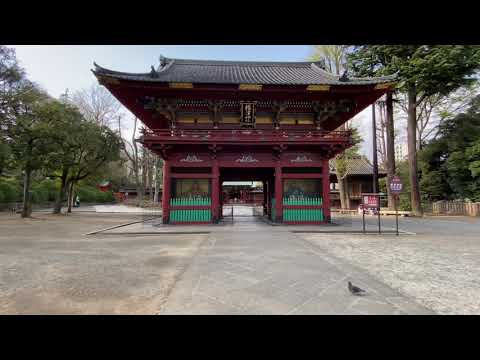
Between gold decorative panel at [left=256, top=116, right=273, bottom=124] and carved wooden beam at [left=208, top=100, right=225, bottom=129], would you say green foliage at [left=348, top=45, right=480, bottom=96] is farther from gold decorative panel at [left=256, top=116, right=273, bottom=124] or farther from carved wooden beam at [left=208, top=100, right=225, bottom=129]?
carved wooden beam at [left=208, top=100, right=225, bottom=129]

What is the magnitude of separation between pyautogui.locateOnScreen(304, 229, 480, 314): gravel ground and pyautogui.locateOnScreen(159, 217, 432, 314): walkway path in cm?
44

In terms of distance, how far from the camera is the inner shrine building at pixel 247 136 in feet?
39.2

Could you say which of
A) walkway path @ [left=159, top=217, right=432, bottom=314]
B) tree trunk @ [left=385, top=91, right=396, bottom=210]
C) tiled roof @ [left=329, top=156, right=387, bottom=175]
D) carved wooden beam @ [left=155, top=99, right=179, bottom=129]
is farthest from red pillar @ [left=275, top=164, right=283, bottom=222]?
tiled roof @ [left=329, top=156, right=387, bottom=175]

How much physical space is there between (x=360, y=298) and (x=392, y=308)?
419 mm

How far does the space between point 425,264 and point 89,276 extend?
743 centimetres

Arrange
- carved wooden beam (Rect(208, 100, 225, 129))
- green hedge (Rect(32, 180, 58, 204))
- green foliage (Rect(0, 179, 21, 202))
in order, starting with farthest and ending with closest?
green hedge (Rect(32, 180, 58, 204)) < green foliage (Rect(0, 179, 21, 202)) < carved wooden beam (Rect(208, 100, 225, 129))

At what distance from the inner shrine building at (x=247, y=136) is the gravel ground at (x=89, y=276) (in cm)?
572

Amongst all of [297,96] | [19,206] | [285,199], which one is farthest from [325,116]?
[19,206]

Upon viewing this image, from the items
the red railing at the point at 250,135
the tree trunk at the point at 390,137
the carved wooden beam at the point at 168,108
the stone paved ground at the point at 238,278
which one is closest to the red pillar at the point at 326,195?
the red railing at the point at 250,135

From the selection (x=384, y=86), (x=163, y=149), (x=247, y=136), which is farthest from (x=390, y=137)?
(x=163, y=149)

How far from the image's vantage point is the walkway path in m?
3.09

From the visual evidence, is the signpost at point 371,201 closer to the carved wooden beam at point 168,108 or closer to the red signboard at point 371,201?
the red signboard at point 371,201
